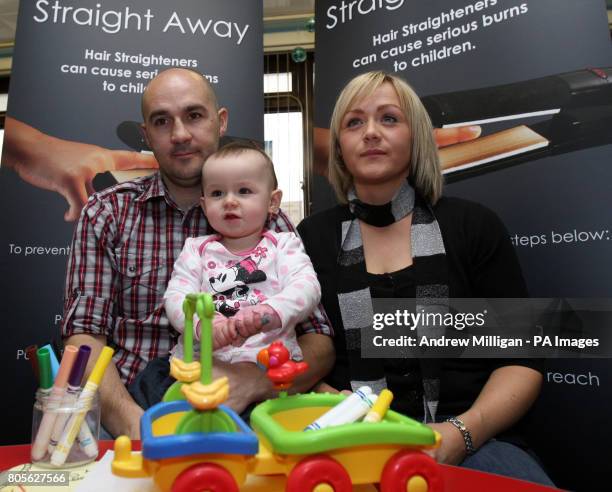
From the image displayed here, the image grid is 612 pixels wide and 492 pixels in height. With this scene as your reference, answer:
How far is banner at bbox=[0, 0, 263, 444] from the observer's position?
7.23 ft

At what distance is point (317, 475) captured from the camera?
0.55 meters

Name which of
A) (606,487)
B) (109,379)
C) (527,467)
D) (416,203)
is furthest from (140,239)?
(606,487)

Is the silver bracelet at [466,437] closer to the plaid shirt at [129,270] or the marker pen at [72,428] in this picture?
the plaid shirt at [129,270]

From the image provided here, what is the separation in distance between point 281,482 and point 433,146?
126cm

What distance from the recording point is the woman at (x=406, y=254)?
4.27 feet

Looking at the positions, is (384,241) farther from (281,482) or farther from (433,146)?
(281,482)

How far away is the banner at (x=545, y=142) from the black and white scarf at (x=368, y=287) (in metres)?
0.57

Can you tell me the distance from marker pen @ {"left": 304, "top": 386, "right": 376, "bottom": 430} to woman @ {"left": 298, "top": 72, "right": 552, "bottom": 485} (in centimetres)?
63

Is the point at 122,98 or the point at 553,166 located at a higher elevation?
the point at 122,98

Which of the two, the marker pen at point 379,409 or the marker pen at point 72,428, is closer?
the marker pen at point 379,409

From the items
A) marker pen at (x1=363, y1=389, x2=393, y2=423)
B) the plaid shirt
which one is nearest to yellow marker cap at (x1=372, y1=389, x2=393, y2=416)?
marker pen at (x1=363, y1=389, x2=393, y2=423)

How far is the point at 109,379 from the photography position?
50.8 inches

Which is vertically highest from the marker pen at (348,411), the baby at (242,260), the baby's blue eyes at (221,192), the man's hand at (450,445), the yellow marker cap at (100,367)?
the baby's blue eyes at (221,192)

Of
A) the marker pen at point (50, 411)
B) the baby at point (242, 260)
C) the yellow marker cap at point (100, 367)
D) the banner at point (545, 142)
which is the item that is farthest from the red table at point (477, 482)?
the banner at point (545, 142)
